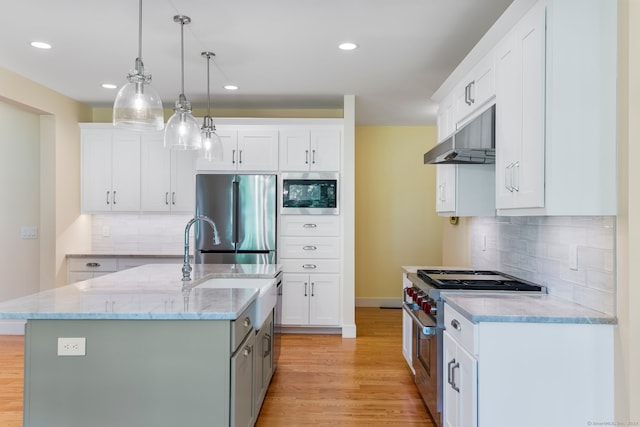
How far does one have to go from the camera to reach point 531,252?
9.02 feet

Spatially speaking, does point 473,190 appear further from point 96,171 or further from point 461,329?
point 96,171

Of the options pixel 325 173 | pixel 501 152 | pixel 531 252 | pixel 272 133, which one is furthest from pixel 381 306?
pixel 501 152

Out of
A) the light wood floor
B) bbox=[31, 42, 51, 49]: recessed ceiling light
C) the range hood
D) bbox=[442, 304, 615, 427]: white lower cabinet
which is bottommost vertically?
the light wood floor

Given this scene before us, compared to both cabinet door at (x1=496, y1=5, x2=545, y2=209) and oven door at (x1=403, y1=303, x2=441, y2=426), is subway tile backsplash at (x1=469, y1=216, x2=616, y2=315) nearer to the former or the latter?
cabinet door at (x1=496, y1=5, x2=545, y2=209)

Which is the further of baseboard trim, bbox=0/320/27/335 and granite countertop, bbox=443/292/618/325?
baseboard trim, bbox=0/320/27/335

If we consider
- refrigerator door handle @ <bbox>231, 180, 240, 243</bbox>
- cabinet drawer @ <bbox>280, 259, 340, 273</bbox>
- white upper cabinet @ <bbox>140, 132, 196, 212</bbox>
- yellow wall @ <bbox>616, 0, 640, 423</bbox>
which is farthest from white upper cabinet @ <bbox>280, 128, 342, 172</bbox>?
yellow wall @ <bbox>616, 0, 640, 423</bbox>

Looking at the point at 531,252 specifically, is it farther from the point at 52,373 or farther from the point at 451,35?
the point at 52,373

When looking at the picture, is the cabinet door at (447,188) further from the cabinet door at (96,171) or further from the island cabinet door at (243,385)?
the cabinet door at (96,171)

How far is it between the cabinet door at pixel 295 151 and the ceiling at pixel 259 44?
0.45 m

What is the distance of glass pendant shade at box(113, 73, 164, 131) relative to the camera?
7.20 ft

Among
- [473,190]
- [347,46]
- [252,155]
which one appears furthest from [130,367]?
[252,155]

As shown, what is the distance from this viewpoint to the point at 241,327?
2.14m

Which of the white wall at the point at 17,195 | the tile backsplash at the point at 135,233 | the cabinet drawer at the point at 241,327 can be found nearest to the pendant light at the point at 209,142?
the cabinet drawer at the point at 241,327

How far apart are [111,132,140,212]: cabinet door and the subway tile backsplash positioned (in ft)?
13.0
